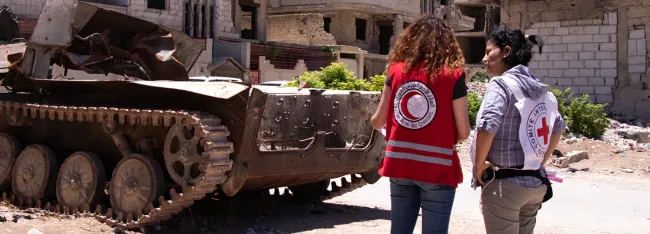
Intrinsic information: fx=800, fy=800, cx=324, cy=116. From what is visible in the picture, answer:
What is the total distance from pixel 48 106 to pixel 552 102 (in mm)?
4841

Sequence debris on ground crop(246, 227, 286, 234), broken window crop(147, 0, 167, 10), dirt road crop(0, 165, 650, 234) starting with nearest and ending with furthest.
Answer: debris on ground crop(246, 227, 286, 234) < dirt road crop(0, 165, 650, 234) < broken window crop(147, 0, 167, 10)

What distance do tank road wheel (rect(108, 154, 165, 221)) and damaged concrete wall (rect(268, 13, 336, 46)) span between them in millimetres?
31965

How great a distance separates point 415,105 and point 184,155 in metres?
2.57

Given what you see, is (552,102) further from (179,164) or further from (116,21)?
A: (116,21)

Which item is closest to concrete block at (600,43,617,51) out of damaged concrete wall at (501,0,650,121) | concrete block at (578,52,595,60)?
damaged concrete wall at (501,0,650,121)

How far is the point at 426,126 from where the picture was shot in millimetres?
3992

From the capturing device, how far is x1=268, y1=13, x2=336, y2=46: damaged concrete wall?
39.0m

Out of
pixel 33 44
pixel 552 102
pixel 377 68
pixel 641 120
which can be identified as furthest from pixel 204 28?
pixel 552 102

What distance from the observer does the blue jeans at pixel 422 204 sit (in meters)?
4.01

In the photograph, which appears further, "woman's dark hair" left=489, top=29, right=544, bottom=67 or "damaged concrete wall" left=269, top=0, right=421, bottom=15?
"damaged concrete wall" left=269, top=0, right=421, bottom=15

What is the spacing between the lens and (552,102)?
411cm

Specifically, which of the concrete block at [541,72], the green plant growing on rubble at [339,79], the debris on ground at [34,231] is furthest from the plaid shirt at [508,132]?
the concrete block at [541,72]

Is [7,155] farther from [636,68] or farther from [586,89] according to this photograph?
[636,68]

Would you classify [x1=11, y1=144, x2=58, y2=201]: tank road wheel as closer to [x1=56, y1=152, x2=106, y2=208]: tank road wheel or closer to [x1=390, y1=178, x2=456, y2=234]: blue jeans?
[x1=56, y1=152, x2=106, y2=208]: tank road wheel
